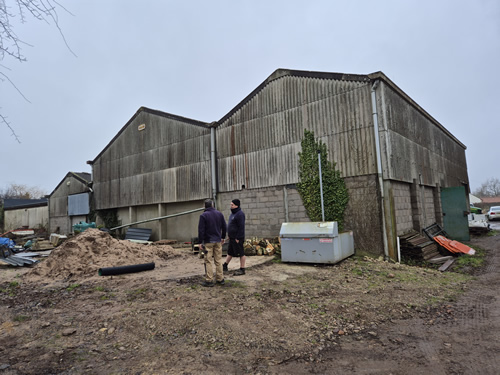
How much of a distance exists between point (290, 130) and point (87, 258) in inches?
330

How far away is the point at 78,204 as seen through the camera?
21531mm

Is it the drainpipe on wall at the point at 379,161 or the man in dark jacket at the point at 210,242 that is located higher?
the drainpipe on wall at the point at 379,161

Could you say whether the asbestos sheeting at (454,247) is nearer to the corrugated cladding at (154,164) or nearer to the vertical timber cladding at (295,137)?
the vertical timber cladding at (295,137)

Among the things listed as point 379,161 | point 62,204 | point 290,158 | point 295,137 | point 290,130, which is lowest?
point 62,204

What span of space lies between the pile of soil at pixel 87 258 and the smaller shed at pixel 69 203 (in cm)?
1261

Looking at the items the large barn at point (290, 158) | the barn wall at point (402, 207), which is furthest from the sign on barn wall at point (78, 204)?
the barn wall at point (402, 207)

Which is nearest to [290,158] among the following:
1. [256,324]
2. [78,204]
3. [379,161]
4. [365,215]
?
[379,161]

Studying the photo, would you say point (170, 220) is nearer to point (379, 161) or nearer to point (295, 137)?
point (295, 137)

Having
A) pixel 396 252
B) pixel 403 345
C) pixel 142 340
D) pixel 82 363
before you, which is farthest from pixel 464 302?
pixel 82 363

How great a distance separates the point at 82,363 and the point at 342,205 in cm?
865

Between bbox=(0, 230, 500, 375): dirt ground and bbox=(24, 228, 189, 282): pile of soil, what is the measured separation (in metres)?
0.38

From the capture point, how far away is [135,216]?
58.9 ft

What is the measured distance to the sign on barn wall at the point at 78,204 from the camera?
20.9 meters

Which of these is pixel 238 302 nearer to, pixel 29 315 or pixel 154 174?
pixel 29 315
